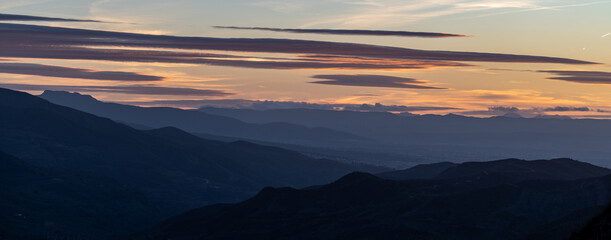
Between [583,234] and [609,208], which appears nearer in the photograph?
[583,234]

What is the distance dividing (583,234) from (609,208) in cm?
927

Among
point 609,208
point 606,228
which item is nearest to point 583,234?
point 606,228

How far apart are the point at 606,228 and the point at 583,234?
2.35 meters

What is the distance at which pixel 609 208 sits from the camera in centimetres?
9081

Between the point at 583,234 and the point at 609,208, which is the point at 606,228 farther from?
the point at 609,208

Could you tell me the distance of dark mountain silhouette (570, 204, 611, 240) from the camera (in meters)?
81.3

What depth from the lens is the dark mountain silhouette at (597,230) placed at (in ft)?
267

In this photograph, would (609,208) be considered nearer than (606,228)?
No

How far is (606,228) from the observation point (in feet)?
273

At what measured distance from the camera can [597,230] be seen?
A: 8356cm

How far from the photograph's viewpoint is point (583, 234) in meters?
83.5
